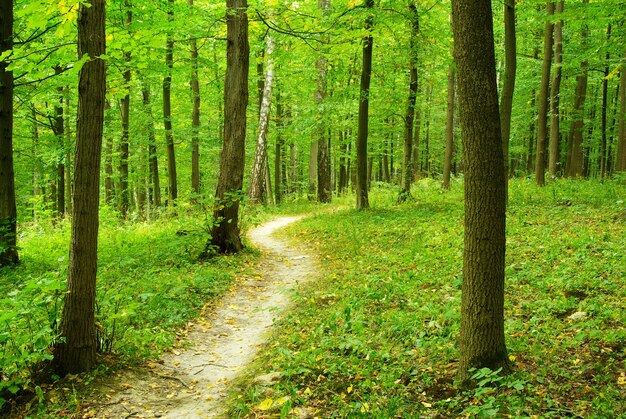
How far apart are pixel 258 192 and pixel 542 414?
16115 millimetres

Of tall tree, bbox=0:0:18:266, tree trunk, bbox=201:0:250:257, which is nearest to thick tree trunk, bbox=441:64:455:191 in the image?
tree trunk, bbox=201:0:250:257

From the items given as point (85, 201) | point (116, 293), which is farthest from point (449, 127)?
point (85, 201)

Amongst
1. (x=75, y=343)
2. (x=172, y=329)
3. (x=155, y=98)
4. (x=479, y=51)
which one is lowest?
(x=172, y=329)

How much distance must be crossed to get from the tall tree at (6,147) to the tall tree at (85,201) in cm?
558

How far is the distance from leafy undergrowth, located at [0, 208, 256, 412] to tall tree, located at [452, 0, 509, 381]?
A: 391 centimetres

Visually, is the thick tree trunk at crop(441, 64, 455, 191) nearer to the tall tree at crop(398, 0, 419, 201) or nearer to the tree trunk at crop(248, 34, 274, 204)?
the tall tree at crop(398, 0, 419, 201)

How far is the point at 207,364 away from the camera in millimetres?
5738

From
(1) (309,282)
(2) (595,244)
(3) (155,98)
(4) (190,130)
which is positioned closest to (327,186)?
(4) (190,130)

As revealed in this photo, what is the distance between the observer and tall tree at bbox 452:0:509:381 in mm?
3709

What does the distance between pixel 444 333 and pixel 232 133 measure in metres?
6.78

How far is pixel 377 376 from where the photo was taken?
4.59 meters

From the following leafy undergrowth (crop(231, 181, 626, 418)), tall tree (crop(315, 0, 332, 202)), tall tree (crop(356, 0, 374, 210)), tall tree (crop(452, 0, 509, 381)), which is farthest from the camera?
tall tree (crop(315, 0, 332, 202))

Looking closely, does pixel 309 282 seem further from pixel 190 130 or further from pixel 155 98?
pixel 155 98

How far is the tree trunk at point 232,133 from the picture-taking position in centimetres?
982
